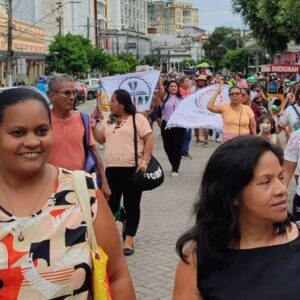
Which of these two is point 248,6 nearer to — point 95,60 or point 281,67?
point 281,67

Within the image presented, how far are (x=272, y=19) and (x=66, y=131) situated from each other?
28.2m

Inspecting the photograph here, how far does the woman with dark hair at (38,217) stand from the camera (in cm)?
221

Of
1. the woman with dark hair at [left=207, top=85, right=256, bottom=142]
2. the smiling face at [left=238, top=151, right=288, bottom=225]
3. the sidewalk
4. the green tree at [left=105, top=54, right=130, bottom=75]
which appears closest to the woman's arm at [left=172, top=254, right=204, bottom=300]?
the smiling face at [left=238, top=151, right=288, bottom=225]

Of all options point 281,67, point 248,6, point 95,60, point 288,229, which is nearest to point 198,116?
point 288,229

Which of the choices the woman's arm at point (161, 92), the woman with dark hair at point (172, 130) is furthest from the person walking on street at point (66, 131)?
the woman's arm at point (161, 92)

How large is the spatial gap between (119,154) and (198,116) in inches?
220

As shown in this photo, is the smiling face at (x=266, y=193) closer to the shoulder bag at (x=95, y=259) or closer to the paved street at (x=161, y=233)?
the shoulder bag at (x=95, y=259)

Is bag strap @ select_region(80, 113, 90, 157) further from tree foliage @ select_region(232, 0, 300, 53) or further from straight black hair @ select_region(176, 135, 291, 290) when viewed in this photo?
tree foliage @ select_region(232, 0, 300, 53)

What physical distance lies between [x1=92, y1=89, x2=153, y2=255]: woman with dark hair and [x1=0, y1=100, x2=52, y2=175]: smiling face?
153 inches

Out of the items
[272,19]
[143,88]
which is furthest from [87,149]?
[272,19]

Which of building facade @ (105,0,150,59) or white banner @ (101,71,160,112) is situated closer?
white banner @ (101,71,160,112)

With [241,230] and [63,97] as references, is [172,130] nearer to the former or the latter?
[63,97]

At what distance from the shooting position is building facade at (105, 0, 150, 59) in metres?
128

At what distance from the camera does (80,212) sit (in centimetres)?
229
